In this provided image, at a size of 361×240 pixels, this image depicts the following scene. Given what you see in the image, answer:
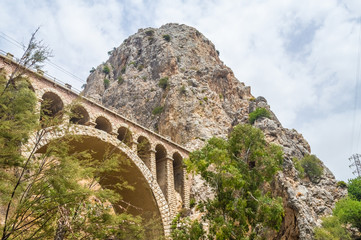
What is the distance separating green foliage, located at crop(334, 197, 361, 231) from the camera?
80.8 feet

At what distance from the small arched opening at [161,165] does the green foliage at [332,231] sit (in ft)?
39.2

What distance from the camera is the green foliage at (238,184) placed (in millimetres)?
12695

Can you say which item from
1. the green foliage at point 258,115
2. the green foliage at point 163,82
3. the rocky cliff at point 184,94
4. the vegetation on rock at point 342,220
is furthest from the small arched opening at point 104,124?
the green foliage at point 163,82

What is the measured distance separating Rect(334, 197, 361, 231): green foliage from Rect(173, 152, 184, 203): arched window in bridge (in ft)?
42.3

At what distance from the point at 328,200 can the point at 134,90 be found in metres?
32.7

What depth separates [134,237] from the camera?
34.7ft

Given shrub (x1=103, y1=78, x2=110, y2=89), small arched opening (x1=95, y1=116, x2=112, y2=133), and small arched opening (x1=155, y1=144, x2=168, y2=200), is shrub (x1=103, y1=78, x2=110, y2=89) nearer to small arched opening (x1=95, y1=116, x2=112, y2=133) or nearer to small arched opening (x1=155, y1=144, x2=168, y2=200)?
small arched opening (x1=155, y1=144, x2=168, y2=200)

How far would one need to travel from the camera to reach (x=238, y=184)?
42.0 ft

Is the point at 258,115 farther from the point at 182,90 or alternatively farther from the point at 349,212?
the point at 349,212

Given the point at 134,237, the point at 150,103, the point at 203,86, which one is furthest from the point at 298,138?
the point at 134,237

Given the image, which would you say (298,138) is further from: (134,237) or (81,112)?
(134,237)

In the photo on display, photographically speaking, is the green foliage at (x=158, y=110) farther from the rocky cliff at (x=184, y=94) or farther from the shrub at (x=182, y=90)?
the shrub at (x=182, y=90)

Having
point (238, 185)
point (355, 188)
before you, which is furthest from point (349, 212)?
point (238, 185)

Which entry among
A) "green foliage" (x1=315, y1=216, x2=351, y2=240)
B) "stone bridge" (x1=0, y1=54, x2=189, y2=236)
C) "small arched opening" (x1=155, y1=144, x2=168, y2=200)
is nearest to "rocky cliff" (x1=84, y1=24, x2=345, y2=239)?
"green foliage" (x1=315, y1=216, x2=351, y2=240)
